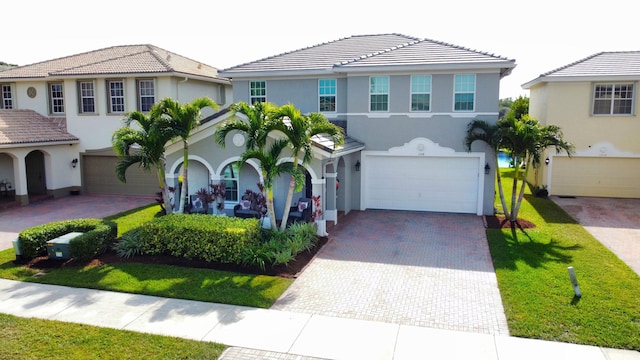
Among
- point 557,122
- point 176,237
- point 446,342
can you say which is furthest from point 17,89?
point 557,122

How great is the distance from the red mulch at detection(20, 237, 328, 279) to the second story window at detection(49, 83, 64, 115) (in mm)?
13444

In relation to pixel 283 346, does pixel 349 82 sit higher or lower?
higher

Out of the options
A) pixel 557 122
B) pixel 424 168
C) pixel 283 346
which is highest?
pixel 557 122

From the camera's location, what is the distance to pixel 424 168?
19078mm

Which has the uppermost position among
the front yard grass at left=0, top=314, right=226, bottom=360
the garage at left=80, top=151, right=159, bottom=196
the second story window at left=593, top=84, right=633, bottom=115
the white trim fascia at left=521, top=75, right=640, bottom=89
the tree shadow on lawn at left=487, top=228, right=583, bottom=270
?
the white trim fascia at left=521, top=75, right=640, bottom=89

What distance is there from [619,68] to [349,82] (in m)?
12.4

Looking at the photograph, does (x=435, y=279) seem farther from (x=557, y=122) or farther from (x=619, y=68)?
(x=619, y=68)

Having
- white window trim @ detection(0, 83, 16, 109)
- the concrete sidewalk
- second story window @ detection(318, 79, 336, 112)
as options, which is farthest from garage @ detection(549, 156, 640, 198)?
white window trim @ detection(0, 83, 16, 109)

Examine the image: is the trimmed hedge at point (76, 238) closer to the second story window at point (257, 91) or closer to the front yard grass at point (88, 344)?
the front yard grass at point (88, 344)

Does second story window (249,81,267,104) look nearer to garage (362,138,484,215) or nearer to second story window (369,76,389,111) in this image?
second story window (369,76,389,111)

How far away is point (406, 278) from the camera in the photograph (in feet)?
38.4

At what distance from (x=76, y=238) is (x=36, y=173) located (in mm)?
13503

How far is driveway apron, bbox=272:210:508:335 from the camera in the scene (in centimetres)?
959

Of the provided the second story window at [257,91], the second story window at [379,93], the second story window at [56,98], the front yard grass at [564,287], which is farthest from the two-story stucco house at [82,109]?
the front yard grass at [564,287]
